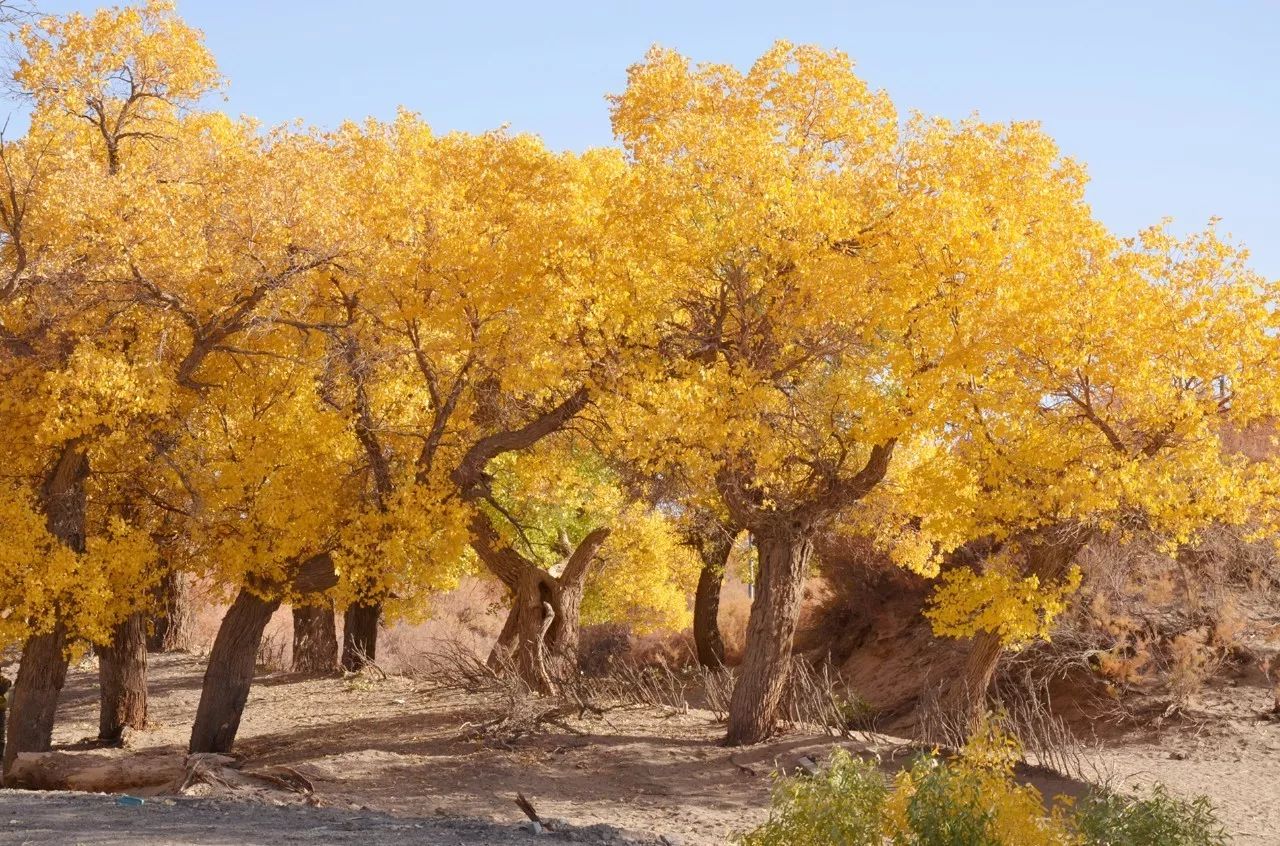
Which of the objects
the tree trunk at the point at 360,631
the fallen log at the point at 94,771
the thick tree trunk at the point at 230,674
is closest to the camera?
the fallen log at the point at 94,771

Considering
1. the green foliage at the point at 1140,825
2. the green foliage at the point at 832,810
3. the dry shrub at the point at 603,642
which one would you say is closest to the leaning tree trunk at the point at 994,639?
the green foliage at the point at 1140,825

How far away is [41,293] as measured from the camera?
1373 centimetres

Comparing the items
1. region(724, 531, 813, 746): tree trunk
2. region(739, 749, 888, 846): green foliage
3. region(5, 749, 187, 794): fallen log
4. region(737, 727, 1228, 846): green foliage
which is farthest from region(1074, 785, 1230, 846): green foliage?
region(5, 749, 187, 794): fallen log

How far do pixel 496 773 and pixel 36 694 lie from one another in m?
6.15

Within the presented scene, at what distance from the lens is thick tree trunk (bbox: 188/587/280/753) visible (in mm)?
15195

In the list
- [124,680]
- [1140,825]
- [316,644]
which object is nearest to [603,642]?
[316,644]

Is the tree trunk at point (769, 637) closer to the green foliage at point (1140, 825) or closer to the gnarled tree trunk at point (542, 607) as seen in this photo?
the gnarled tree trunk at point (542, 607)

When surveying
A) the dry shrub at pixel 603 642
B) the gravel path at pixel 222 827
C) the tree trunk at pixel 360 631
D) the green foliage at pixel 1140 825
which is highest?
the tree trunk at pixel 360 631

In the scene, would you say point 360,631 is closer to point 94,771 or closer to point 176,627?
point 176,627

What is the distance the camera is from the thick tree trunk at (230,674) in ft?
49.9

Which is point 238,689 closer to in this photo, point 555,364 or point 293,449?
point 293,449

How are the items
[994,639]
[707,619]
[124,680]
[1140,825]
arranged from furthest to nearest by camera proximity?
[707,619], [124,680], [994,639], [1140,825]

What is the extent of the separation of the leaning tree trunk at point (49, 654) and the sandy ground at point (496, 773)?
1.79 m

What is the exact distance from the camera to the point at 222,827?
880cm
